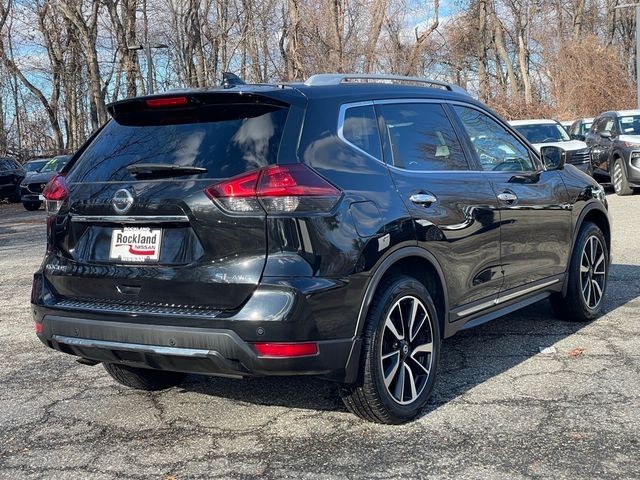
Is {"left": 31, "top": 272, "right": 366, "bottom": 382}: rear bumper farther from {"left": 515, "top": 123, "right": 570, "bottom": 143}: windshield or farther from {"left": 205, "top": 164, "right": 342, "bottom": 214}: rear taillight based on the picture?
{"left": 515, "top": 123, "right": 570, "bottom": 143}: windshield

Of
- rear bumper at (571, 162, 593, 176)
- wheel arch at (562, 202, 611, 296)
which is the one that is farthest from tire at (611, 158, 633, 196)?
wheel arch at (562, 202, 611, 296)

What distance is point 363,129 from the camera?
167 inches

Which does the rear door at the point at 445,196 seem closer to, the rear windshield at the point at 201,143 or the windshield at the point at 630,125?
the rear windshield at the point at 201,143

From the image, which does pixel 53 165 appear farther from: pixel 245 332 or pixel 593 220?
pixel 245 332

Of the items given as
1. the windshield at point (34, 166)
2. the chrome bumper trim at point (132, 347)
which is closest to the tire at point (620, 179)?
the chrome bumper trim at point (132, 347)

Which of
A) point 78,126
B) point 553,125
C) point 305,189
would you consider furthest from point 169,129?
point 78,126

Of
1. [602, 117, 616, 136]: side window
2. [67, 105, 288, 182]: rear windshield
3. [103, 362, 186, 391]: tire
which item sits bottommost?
[103, 362, 186, 391]: tire

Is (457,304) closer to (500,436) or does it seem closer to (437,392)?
(437,392)

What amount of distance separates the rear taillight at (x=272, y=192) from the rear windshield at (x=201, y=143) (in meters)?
0.07

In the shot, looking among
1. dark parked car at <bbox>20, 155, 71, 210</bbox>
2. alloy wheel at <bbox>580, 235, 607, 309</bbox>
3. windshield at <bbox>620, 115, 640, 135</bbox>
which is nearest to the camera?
alloy wheel at <bbox>580, 235, 607, 309</bbox>

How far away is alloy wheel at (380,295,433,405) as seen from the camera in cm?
410

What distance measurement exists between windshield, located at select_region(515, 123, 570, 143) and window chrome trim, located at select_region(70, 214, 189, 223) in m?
15.4

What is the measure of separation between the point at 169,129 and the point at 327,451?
1765 millimetres

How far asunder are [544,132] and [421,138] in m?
14.8
